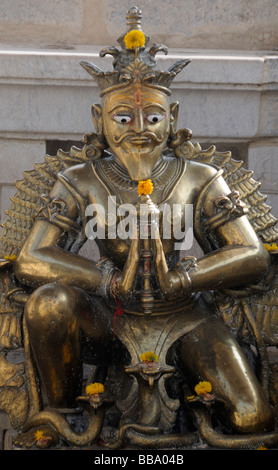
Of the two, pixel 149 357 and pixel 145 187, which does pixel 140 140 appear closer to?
pixel 145 187

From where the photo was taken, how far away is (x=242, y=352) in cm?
448

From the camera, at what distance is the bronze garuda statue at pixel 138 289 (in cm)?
427

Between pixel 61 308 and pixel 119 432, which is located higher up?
pixel 61 308

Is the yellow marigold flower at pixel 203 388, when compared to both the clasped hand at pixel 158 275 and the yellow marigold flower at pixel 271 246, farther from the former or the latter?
the yellow marigold flower at pixel 271 246

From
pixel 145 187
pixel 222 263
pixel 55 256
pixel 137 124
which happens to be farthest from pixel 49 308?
pixel 137 124

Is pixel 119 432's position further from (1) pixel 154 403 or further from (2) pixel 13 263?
(2) pixel 13 263

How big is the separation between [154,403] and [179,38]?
106 inches

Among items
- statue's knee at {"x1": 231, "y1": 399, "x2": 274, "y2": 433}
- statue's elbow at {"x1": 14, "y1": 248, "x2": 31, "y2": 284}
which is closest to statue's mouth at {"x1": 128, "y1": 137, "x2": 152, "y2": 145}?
statue's elbow at {"x1": 14, "y1": 248, "x2": 31, "y2": 284}

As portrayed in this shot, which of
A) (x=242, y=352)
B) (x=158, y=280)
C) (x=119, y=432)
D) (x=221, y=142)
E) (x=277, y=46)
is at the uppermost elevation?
(x=277, y=46)

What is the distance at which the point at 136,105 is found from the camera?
4512 millimetres

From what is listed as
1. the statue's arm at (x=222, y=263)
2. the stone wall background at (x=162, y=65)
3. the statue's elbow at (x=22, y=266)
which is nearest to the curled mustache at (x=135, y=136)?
the statue's arm at (x=222, y=263)

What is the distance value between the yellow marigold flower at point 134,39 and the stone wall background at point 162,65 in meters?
1.15

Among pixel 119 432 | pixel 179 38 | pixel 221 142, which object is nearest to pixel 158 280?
pixel 119 432

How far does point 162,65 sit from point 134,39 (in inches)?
47.2
